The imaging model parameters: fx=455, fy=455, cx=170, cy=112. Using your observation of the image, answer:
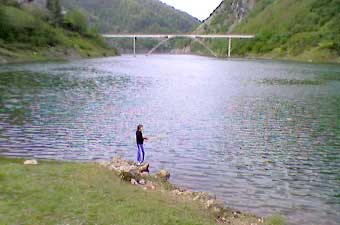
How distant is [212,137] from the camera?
44844 millimetres

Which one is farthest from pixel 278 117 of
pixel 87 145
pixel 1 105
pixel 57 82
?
pixel 57 82

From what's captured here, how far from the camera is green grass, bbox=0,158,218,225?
17953mm

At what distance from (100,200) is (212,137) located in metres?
25.5

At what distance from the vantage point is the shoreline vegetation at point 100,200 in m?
18.2

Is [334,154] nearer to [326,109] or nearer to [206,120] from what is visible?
[206,120]

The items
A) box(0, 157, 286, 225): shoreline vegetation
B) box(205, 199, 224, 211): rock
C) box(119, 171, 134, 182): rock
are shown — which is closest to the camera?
box(0, 157, 286, 225): shoreline vegetation

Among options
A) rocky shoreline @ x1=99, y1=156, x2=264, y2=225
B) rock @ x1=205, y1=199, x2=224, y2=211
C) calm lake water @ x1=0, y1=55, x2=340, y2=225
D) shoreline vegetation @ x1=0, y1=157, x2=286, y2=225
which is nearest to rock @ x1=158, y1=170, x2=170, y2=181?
rocky shoreline @ x1=99, y1=156, x2=264, y2=225

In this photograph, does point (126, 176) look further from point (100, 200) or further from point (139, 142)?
point (139, 142)

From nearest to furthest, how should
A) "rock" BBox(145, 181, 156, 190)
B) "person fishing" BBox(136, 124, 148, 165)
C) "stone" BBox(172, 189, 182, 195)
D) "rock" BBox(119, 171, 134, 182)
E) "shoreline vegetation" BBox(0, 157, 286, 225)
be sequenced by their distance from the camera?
"shoreline vegetation" BBox(0, 157, 286, 225), "stone" BBox(172, 189, 182, 195), "rock" BBox(145, 181, 156, 190), "rock" BBox(119, 171, 134, 182), "person fishing" BBox(136, 124, 148, 165)

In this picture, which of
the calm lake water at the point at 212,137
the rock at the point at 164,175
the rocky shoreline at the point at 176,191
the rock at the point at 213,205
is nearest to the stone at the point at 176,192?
the rocky shoreline at the point at 176,191

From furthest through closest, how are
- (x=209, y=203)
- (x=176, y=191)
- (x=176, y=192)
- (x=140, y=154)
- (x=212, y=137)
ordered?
(x=212, y=137) → (x=140, y=154) → (x=176, y=191) → (x=176, y=192) → (x=209, y=203)

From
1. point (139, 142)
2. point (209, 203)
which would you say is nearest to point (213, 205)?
point (209, 203)

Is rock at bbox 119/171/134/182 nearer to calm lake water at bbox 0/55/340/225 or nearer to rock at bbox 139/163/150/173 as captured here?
rock at bbox 139/163/150/173

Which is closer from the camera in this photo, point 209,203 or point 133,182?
point 209,203
